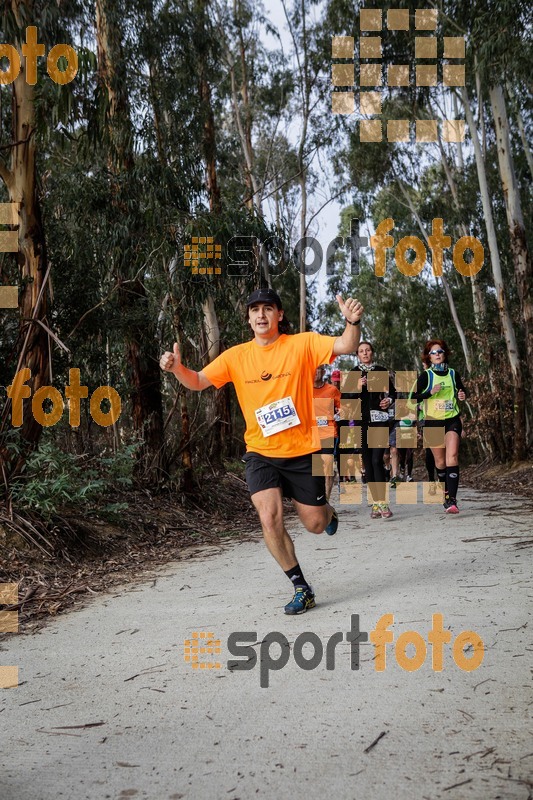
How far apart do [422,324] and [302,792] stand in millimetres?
29164

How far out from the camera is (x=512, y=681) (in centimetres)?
348

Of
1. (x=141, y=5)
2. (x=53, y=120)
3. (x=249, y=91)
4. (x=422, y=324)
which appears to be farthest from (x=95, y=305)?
(x=422, y=324)

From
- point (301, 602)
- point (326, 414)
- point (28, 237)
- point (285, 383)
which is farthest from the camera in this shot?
point (326, 414)

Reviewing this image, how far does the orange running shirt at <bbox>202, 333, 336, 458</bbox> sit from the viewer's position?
5.16 m

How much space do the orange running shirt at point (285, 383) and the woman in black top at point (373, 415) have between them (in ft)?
12.8
